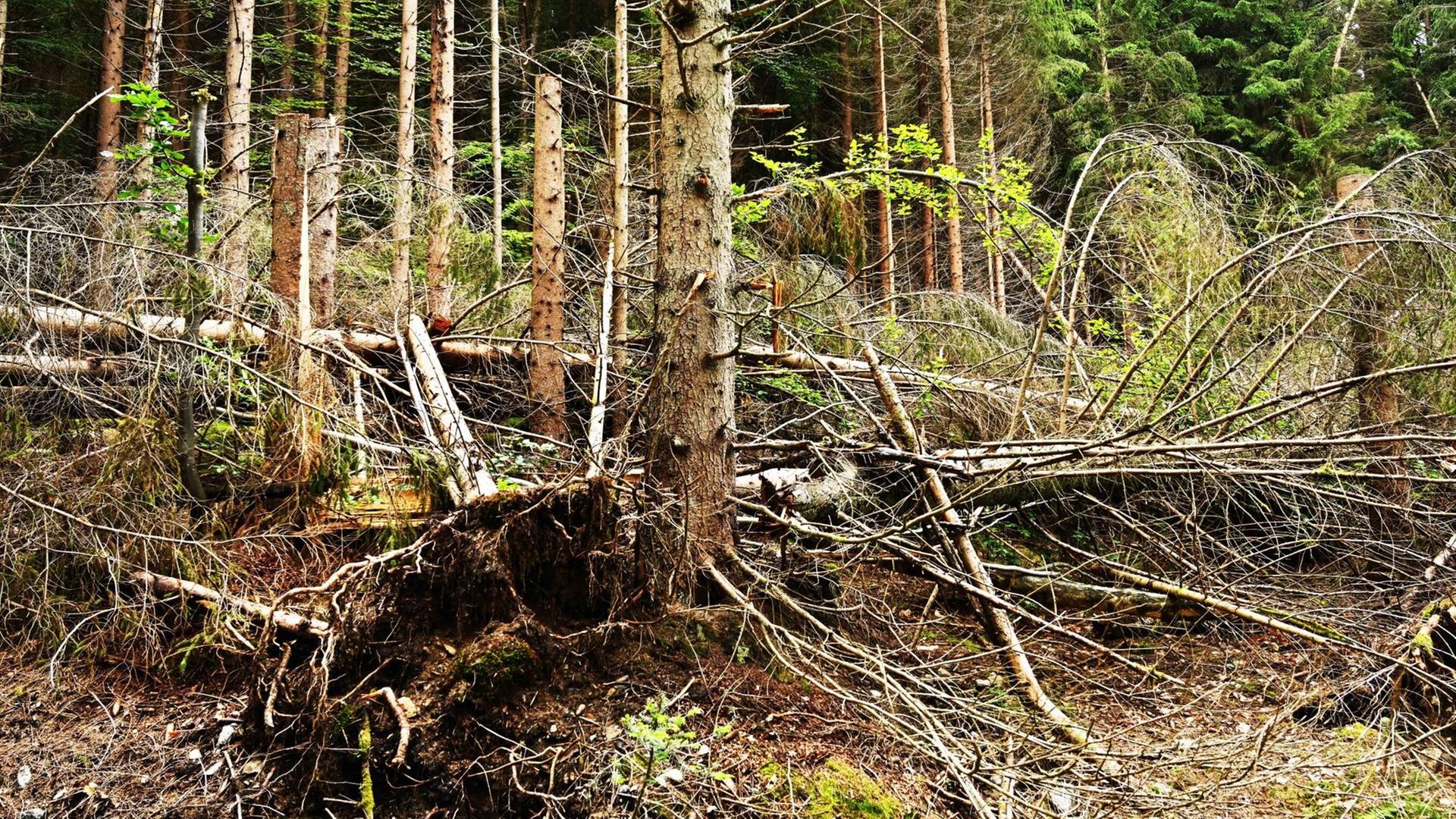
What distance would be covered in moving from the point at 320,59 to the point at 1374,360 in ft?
52.4

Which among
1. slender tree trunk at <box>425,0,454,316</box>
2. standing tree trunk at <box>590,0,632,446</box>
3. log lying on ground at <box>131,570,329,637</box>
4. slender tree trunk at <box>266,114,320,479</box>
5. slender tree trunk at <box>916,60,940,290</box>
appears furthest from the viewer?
slender tree trunk at <box>916,60,940,290</box>

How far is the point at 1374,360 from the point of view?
21.9 ft

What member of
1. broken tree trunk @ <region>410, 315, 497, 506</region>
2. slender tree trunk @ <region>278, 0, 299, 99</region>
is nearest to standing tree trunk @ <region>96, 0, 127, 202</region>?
slender tree trunk @ <region>278, 0, 299, 99</region>

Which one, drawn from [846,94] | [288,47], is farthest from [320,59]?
[846,94]

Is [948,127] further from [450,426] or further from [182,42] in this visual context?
[182,42]

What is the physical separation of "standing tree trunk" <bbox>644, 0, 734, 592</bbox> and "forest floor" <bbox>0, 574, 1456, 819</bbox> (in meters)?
0.68

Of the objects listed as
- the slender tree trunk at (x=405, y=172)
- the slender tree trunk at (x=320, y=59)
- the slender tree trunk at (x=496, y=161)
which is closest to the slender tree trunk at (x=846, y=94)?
the slender tree trunk at (x=496, y=161)

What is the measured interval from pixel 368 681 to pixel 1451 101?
23.9m

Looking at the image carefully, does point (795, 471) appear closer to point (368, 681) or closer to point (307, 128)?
point (368, 681)

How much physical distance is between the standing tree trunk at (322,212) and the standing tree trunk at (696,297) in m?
3.58

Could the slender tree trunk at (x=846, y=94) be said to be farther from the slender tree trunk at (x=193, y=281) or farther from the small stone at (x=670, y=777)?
the small stone at (x=670, y=777)

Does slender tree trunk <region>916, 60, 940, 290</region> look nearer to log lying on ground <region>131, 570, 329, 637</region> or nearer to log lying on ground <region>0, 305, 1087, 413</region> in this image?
log lying on ground <region>0, 305, 1087, 413</region>

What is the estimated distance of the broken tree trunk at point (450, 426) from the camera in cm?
434

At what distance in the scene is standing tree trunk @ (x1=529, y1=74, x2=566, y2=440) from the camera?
283 inches
